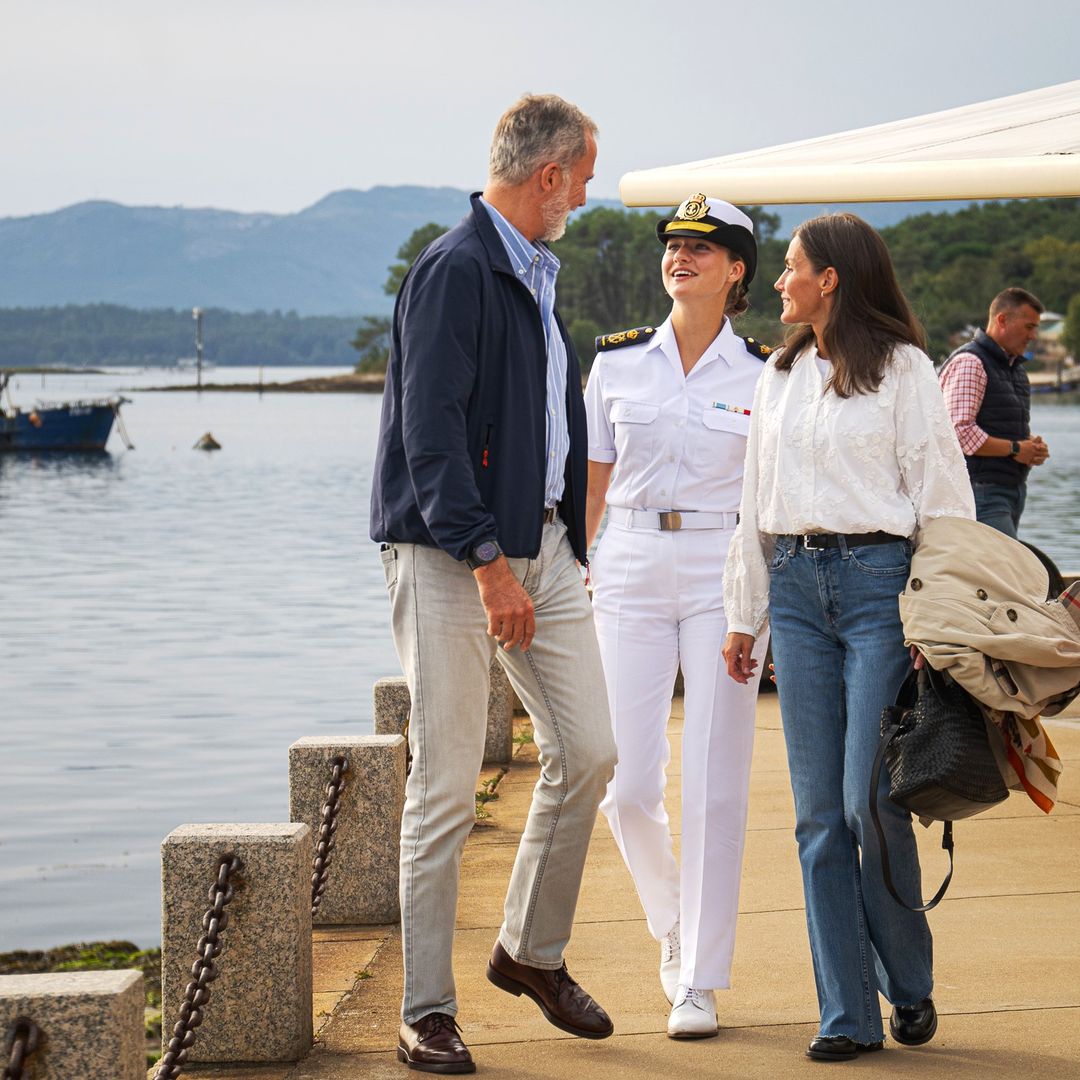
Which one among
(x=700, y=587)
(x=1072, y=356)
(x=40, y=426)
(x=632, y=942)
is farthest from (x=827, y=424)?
(x=1072, y=356)

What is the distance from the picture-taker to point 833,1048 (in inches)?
155

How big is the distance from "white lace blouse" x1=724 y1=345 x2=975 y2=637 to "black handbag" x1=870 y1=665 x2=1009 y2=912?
1.26 feet

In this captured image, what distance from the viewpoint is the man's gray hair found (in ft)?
13.0

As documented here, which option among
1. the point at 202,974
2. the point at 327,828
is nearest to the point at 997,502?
the point at 327,828

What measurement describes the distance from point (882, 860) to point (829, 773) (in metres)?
0.22

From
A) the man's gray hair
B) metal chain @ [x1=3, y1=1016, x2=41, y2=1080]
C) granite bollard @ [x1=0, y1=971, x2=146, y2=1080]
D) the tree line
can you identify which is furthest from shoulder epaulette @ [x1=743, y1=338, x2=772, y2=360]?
the tree line

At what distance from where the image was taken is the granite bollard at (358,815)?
5.32 meters

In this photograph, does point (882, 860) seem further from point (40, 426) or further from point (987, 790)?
point (40, 426)

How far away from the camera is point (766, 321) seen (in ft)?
13.9

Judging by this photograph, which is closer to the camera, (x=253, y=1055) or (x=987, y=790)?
(x=987, y=790)

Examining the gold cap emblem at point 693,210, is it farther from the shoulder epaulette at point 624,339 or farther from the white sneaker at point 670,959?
the white sneaker at point 670,959

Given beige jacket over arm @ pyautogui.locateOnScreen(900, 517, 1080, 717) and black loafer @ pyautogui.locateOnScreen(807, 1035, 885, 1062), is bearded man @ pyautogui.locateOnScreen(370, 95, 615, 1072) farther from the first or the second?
beige jacket over arm @ pyautogui.locateOnScreen(900, 517, 1080, 717)

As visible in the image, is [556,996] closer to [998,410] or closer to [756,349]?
[756,349]

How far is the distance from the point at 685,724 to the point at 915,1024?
92 centimetres
